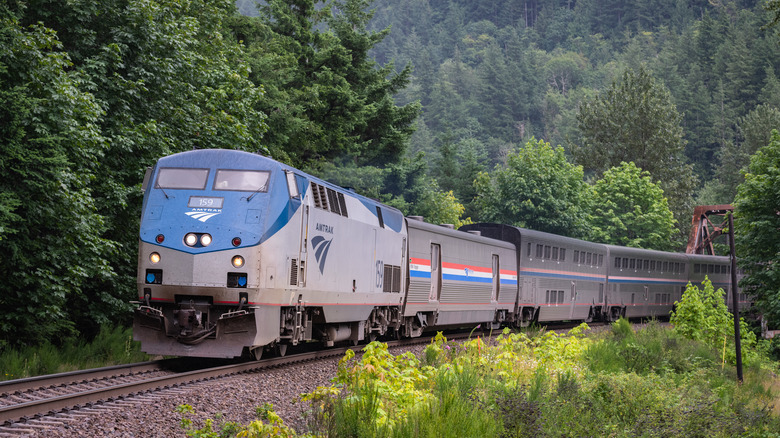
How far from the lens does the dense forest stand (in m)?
14.2

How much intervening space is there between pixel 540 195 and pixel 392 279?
40253 millimetres

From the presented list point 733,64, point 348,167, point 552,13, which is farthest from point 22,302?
point 552,13

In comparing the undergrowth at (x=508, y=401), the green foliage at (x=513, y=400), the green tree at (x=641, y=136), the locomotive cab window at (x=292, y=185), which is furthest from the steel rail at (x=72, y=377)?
the green tree at (x=641, y=136)

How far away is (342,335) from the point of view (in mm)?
16891

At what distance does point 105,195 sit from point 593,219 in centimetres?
5151

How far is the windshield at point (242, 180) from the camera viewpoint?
1305 centimetres

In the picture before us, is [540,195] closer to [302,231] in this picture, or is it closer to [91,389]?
[302,231]

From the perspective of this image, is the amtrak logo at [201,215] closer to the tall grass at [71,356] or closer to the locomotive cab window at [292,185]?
the locomotive cab window at [292,185]

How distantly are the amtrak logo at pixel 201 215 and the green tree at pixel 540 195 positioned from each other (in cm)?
4573

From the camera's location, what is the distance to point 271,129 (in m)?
30.3

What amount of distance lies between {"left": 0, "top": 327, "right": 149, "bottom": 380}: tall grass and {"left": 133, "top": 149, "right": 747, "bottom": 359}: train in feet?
6.48

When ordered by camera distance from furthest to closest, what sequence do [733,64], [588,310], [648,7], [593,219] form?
[648,7] < [733,64] < [593,219] < [588,310]

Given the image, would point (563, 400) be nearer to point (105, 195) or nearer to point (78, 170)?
point (78, 170)

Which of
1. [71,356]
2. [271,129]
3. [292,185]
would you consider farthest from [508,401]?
[271,129]
